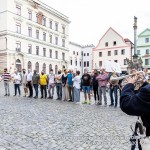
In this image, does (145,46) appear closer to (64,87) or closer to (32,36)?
(32,36)

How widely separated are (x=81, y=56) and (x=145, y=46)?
22821 mm

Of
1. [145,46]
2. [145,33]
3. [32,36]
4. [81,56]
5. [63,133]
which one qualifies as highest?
[145,33]

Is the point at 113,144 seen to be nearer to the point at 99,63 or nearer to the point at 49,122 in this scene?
the point at 49,122

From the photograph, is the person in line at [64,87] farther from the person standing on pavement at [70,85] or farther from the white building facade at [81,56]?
the white building facade at [81,56]

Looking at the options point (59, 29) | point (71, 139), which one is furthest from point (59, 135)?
point (59, 29)

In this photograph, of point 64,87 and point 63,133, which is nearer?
point 63,133

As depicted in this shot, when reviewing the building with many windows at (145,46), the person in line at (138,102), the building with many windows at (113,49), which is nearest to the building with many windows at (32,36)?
the building with many windows at (113,49)

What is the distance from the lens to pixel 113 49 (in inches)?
2244

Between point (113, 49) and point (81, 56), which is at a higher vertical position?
point (113, 49)

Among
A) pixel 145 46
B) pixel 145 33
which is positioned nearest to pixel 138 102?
pixel 145 46

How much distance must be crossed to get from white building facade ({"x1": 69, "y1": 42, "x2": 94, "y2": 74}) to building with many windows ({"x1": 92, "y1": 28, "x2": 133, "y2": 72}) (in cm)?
1088

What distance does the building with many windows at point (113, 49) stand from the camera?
181 feet

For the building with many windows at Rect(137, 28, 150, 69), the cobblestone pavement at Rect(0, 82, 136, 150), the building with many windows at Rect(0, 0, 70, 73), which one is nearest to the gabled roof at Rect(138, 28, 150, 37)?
the building with many windows at Rect(137, 28, 150, 69)

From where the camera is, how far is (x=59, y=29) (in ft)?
185
